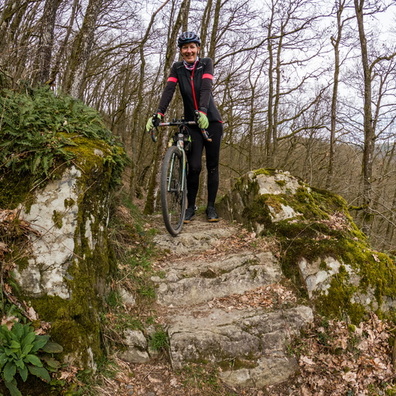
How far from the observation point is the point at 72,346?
7.19 ft

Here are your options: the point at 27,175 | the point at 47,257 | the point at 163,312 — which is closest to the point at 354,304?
the point at 163,312

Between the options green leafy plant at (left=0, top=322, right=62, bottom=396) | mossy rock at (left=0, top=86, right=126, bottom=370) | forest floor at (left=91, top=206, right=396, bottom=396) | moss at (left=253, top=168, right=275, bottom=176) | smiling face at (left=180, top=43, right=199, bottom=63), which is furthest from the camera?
moss at (left=253, top=168, right=275, bottom=176)

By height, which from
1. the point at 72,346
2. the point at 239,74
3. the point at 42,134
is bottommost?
the point at 72,346

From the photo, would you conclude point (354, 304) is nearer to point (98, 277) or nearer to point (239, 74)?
point (98, 277)

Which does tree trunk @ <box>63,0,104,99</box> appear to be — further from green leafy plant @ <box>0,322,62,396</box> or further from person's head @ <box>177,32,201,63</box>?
green leafy plant @ <box>0,322,62,396</box>

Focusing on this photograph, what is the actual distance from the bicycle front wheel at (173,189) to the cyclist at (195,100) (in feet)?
1.14

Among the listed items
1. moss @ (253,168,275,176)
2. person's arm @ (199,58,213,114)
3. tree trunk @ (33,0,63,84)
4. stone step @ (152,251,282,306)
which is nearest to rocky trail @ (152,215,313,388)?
stone step @ (152,251,282,306)

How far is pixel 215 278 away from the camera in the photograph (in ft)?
12.0

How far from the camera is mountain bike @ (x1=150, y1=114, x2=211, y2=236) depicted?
3.83m

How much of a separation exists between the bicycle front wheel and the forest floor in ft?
5.81

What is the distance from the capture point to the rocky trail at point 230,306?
8.98 ft

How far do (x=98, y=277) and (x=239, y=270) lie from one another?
5.81 feet

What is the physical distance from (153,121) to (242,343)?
9.74 ft

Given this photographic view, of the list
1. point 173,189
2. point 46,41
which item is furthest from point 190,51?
point 46,41
